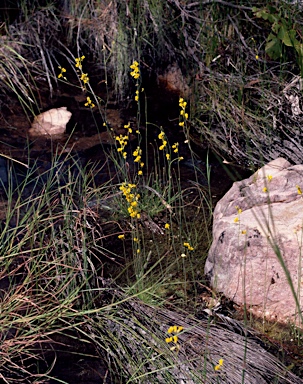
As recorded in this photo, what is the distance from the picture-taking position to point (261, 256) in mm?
3105

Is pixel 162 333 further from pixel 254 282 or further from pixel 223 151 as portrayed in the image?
pixel 223 151

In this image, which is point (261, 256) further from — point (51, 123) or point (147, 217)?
point (51, 123)

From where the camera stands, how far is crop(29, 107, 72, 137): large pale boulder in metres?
4.84

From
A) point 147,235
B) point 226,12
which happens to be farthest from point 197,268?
point 226,12

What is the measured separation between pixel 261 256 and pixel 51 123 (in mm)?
2343

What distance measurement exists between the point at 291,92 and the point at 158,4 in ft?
4.34

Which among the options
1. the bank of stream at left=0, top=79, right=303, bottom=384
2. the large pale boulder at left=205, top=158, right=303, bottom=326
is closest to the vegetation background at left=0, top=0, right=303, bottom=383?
the bank of stream at left=0, top=79, right=303, bottom=384

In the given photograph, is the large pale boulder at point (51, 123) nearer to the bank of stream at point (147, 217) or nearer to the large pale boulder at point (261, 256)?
the bank of stream at point (147, 217)

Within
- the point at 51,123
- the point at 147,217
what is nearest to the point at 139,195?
the point at 147,217

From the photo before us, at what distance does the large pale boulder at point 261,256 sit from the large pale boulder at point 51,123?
1928mm

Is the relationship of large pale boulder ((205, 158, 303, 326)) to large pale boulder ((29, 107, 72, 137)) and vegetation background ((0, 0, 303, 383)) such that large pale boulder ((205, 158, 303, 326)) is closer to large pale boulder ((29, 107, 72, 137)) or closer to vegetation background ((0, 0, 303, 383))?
vegetation background ((0, 0, 303, 383))

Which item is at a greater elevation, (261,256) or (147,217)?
(261,256)

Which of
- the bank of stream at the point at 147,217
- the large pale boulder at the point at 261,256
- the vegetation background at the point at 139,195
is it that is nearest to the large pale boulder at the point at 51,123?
the bank of stream at the point at 147,217

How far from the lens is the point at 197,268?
345cm
